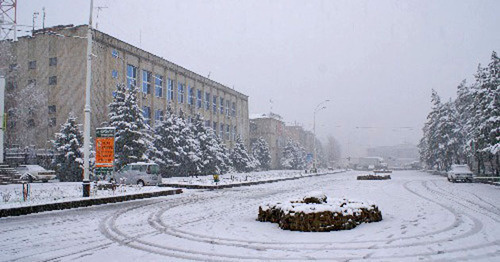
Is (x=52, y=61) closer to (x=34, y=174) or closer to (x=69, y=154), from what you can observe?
(x=69, y=154)

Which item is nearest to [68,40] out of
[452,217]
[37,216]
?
[37,216]

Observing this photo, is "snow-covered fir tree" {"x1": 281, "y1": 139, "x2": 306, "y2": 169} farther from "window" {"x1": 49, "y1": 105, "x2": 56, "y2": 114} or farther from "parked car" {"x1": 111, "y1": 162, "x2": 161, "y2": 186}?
"parked car" {"x1": 111, "y1": 162, "x2": 161, "y2": 186}

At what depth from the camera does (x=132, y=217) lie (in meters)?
12.1

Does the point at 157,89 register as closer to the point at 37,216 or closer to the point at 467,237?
the point at 37,216

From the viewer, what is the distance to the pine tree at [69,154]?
109 feet

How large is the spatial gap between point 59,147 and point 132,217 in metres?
24.8

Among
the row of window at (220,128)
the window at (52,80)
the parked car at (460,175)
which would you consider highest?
the window at (52,80)

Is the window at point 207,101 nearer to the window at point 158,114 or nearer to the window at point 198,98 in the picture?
the window at point 198,98

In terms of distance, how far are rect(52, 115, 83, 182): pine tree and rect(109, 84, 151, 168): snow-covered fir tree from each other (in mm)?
3175

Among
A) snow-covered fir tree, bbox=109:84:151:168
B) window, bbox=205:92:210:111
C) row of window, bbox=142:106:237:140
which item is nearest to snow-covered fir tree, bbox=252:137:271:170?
row of window, bbox=142:106:237:140

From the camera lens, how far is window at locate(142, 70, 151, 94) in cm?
4996

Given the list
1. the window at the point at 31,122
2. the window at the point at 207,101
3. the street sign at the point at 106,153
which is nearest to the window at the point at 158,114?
the window at the point at 207,101

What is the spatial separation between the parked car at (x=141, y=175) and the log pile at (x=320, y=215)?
56.9 feet

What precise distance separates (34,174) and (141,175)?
11075 mm
